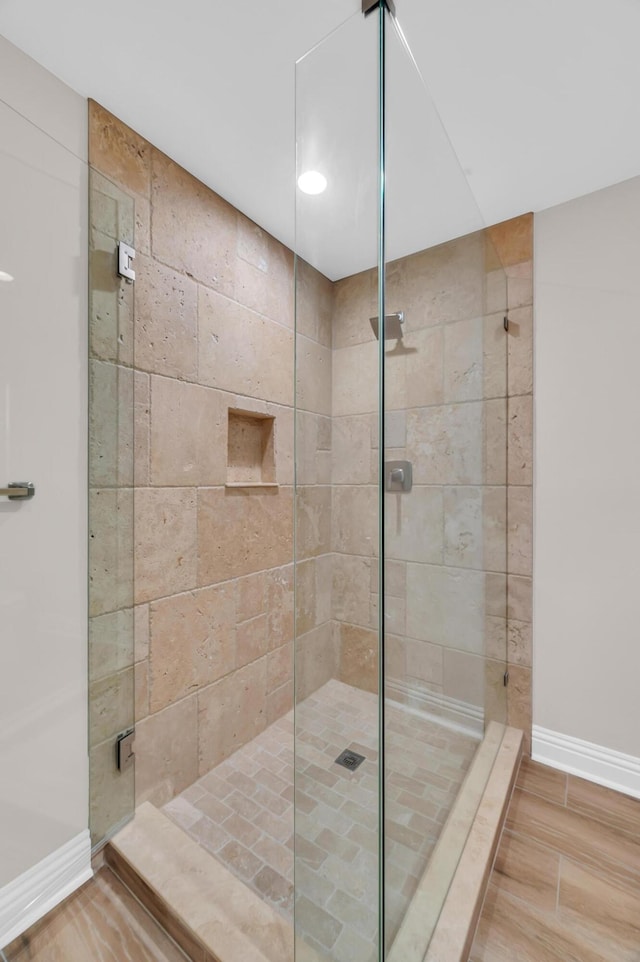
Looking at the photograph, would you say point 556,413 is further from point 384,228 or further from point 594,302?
point 384,228

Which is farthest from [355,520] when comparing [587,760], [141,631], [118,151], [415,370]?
[587,760]

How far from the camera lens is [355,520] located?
871 millimetres

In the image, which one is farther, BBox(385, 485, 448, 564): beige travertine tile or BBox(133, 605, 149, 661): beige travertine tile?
BBox(133, 605, 149, 661): beige travertine tile

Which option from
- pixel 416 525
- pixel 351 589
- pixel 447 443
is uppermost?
pixel 447 443

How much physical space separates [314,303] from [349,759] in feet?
3.34

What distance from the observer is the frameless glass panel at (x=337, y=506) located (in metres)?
0.82

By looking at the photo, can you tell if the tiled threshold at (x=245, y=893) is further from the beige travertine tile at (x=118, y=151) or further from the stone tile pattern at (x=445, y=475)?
the beige travertine tile at (x=118, y=151)

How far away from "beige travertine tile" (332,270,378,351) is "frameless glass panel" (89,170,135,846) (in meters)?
0.80

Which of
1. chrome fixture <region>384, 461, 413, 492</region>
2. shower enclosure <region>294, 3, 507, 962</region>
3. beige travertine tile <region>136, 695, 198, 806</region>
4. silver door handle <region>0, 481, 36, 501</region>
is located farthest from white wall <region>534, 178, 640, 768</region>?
silver door handle <region>0, 481, 36, 501</region>

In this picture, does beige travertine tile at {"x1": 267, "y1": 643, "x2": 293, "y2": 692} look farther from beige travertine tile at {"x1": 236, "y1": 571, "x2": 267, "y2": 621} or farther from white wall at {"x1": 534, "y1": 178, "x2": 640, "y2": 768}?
white wall at {"x1": 534, "y1": 178, "x2": 640, "y2": 768}

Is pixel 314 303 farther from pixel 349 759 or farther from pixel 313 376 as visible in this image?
pixel 349 759

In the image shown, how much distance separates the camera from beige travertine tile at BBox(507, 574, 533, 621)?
174 centimetres

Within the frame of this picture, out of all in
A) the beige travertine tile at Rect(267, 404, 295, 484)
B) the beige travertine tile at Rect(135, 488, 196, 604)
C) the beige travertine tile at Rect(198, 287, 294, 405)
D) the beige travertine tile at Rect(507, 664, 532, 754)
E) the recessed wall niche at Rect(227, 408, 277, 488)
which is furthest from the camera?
the beige travertine tile at Rect(267, 404, 295, 484)

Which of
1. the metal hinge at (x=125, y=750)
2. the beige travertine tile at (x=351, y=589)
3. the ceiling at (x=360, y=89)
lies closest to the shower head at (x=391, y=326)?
the ceiling at (x=360, y=89)
